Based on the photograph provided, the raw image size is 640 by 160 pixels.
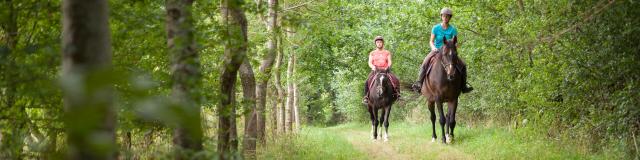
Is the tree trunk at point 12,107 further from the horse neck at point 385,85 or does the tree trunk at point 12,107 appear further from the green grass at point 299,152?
the horse neck at point 385,85

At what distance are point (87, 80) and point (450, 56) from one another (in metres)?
11.0

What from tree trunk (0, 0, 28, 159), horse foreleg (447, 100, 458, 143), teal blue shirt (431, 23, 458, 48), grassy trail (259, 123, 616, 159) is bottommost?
grassy trail (259, 123, 616, 159)

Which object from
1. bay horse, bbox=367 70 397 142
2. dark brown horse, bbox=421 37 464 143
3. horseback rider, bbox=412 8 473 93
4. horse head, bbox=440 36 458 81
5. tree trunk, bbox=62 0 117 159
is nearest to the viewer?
tree trunk, bbox=62 0 117 159

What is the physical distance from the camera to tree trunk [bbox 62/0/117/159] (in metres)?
1.05

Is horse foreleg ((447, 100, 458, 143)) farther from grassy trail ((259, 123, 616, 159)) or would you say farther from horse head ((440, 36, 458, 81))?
horse head ((440, 36, 458, 81))

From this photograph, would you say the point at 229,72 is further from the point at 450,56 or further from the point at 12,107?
the point at 450,56

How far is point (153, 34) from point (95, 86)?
3582 mm

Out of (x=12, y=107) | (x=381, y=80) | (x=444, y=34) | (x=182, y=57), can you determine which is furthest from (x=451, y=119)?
(x=182, y=57)

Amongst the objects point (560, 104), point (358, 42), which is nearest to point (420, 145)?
point (560, 104)

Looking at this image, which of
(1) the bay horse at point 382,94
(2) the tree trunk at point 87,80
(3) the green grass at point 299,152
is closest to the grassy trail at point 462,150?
(3) the green grass at point 299,152

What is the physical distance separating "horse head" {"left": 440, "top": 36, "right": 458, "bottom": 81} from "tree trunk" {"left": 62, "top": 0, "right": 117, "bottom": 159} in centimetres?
1046

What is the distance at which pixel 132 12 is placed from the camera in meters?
4.50

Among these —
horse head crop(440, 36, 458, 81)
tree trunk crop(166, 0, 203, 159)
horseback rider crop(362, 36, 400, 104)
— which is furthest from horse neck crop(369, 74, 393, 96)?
tree trunk crop(166, 0, 203, 159)

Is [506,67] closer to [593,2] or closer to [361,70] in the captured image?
[593,2]
